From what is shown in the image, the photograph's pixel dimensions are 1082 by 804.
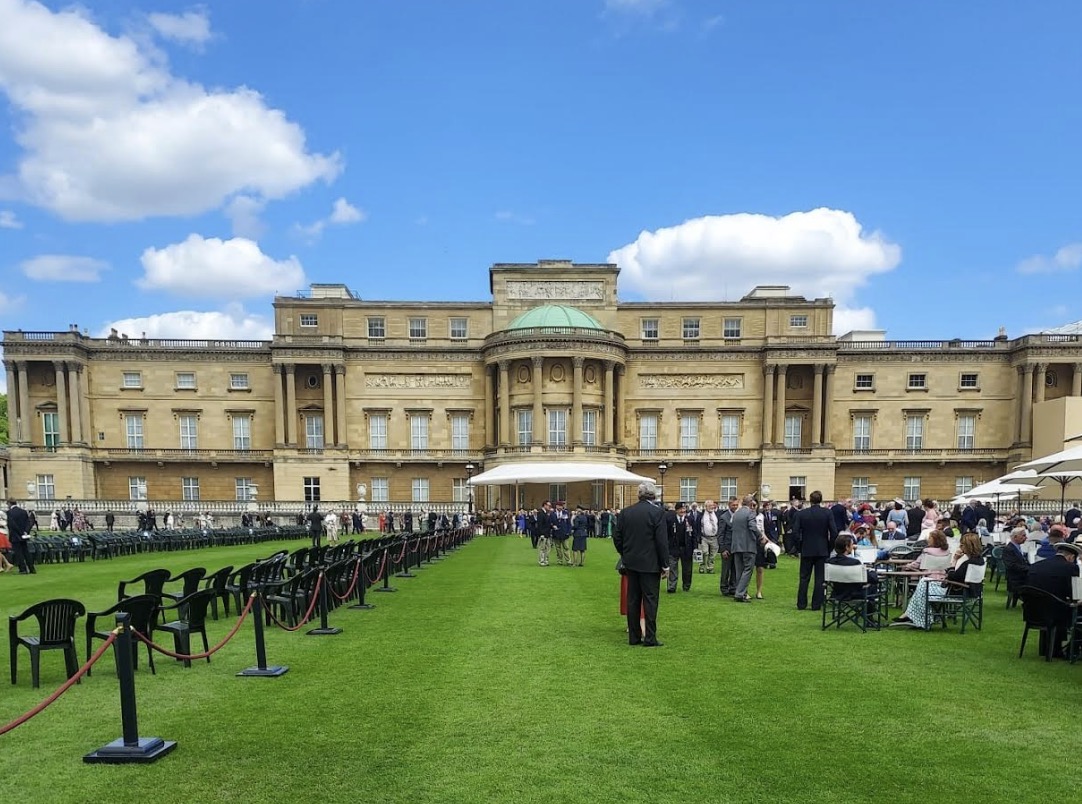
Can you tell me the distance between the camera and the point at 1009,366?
5072cm

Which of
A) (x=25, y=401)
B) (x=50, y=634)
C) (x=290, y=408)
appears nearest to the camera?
(x=50, y=634)

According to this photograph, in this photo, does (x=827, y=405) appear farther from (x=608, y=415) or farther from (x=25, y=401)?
(x=25, y=401)

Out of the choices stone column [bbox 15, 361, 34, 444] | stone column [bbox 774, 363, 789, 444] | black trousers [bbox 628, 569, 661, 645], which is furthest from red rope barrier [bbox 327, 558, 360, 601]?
stone column [bbox 15, 361, 34, 444]

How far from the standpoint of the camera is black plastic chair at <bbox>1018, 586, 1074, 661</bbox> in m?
8.30

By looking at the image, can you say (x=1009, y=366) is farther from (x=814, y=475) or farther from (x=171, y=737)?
(x=171, y=737)

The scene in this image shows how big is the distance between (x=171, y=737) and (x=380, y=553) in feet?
29.8

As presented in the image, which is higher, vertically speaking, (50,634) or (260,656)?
(50,634)

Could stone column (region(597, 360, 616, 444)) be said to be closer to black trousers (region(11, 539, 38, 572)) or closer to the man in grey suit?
black trousers (region(11, 539, 38, 572))

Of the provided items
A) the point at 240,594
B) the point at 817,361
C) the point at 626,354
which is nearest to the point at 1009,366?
the point at 817,361

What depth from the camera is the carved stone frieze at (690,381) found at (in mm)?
50750

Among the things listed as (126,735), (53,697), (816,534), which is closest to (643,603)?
(816,534)

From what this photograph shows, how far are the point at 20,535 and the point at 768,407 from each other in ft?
147

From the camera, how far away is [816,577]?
1180 centimetres

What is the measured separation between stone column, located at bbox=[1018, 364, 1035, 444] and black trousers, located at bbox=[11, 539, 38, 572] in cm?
5898
